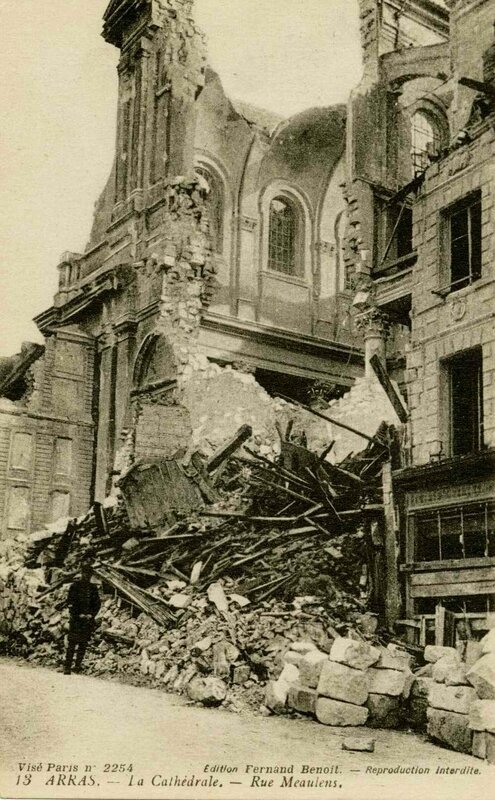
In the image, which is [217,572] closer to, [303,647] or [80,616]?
[80,616]

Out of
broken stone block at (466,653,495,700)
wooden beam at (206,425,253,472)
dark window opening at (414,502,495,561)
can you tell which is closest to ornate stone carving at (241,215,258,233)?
wooden beam at (206,425,253,472)

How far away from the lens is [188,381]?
787 inches

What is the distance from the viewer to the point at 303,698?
9039mm

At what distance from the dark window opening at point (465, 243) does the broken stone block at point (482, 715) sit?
7.72 metres

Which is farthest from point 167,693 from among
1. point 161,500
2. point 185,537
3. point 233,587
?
point 161,500

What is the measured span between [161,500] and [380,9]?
1508 cm

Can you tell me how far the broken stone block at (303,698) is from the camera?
9.00 meters

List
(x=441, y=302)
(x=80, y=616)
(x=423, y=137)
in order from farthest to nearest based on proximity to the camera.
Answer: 1. (x=423, y=137)
2. (x=441, y=302)
3. (x=80, y=616)

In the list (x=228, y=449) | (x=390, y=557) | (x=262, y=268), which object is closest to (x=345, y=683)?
(x=390, y=557)

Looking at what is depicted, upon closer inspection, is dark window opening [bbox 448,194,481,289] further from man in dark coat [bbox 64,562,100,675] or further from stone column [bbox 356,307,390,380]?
man in dark coat [bbox 64,562,100,675]

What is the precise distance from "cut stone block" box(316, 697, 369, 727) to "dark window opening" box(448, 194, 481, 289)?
24.1ft

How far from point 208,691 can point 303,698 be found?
48.7 inches

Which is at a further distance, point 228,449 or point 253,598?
point 228,449

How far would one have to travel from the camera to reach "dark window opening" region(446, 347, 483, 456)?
13.4 m
